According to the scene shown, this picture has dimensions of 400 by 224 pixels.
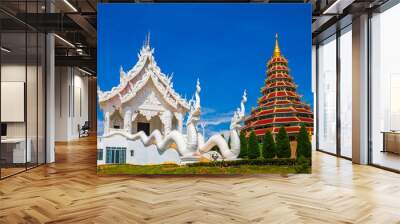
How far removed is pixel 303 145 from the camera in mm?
7031

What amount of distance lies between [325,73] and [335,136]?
2.00 meters

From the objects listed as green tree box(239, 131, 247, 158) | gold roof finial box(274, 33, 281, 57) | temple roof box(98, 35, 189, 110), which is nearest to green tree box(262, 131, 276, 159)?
green tree box(239, 131, 247, 158)

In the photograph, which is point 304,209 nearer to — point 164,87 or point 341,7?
point 164,87

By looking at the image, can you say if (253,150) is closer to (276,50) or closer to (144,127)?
(276,50)

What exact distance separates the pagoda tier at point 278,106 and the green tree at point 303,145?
100mm

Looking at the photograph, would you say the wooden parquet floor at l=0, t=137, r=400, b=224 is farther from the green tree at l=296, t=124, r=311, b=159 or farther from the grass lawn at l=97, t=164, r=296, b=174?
the green tree at l=296, t=124, r=311, b=159

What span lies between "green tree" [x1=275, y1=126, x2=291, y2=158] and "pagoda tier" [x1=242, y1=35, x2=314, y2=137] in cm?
10

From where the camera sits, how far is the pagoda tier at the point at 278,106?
23.2 feet

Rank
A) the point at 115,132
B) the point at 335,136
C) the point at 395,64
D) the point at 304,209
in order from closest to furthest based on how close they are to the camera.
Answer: the point at 304,209 → the point at 115,132 → the point at 395,64 → the point at 335,136

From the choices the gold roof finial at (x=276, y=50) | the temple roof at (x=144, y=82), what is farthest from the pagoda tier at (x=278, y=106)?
the temple roof at (x=144, y=82)

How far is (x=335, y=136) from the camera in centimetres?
1054

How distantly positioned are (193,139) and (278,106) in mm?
1666

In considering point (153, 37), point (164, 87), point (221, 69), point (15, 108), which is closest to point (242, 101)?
point (221, 69)

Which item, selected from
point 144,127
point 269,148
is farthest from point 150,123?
point 269,148
